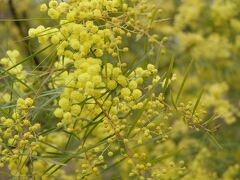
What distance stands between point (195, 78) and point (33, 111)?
1.44m

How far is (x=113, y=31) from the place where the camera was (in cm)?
88

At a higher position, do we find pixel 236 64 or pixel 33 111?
pixel 33 111

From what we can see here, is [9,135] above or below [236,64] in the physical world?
above

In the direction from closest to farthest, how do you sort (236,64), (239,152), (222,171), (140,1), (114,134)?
(114,134) < (140,1) < (222,171) < (239,152) < (236,64)

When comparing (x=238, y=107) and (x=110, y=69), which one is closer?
(x=110, y=69)

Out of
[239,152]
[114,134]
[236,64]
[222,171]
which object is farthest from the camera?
[236,64]

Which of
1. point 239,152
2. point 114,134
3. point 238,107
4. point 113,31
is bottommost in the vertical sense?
point 239,152

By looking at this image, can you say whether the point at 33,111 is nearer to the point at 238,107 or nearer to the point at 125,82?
the point at 125,82

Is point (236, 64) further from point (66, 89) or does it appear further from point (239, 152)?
point (66, 89)

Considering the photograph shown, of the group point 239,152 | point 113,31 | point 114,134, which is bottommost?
point 239,152

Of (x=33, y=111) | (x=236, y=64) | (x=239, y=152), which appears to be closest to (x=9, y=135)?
(x=33, y=111)

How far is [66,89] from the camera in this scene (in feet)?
2.76

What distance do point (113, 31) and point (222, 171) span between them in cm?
104

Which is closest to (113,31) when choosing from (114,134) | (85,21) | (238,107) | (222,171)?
(85,21)
